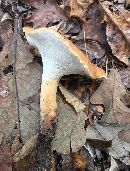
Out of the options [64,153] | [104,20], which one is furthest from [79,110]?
[104,20]

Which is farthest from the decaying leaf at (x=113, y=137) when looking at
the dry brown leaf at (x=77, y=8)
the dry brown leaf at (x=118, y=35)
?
the dry brown leaf at (x=77, y=8)

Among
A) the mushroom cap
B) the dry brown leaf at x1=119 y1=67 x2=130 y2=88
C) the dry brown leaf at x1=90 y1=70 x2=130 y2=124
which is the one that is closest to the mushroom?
the mushroom cap

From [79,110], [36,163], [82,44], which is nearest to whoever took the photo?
[36,163]

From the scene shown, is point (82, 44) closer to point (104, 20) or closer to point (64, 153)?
point (104, 20)

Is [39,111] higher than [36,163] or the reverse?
higher

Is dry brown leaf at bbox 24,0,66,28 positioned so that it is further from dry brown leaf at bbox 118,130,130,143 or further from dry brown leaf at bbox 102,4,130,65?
dry brown leaf at bbox 118,130,130,143

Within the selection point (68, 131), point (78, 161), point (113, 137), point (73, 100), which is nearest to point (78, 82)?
point (73, 100)

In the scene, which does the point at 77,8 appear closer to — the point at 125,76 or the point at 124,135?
the point at 125,76

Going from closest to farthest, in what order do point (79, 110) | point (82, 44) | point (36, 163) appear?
point (36, 163) < point (79, 110) < point (82, 44)
